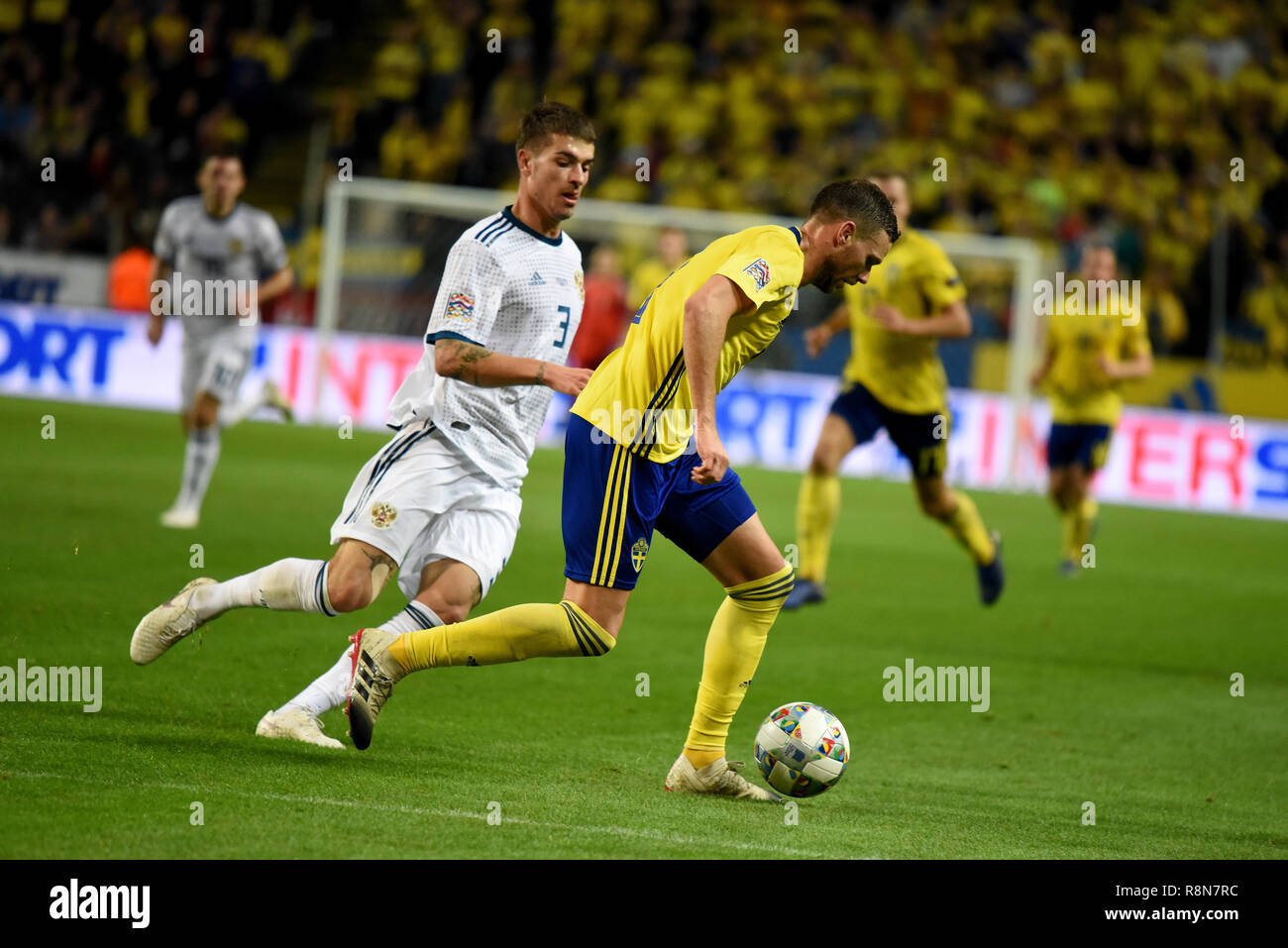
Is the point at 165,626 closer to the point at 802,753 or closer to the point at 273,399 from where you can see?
the point at 802,753

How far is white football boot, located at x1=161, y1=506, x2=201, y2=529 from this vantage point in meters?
11.9

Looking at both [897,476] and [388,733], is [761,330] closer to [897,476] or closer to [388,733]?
[388,733]

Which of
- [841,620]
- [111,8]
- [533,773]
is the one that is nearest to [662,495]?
[533,773]

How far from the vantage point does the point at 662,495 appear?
18.5ft

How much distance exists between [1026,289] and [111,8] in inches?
613

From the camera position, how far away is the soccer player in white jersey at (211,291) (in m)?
12.0

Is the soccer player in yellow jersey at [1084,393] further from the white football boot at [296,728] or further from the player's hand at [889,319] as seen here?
the white football boot at [296,728]

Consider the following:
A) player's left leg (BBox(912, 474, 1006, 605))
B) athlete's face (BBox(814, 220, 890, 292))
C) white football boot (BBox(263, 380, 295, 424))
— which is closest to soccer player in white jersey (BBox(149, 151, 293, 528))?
white football boot (BBox(263, 380, 295, 424))

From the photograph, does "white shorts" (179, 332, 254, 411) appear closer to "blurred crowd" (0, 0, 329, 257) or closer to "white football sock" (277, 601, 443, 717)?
"white football sock" (277, 601, 443, 717)

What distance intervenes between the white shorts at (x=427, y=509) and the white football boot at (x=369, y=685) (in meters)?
0.49

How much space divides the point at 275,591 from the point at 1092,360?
9.33 m

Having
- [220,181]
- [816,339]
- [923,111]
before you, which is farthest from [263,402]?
[923,111]

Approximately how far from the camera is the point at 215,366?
474 inches

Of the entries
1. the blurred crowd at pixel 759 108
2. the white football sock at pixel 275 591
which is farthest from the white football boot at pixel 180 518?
the blurred crowd at pixel 759 108
